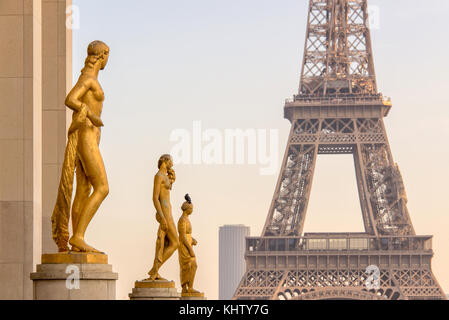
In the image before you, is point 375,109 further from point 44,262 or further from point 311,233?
point 44,262

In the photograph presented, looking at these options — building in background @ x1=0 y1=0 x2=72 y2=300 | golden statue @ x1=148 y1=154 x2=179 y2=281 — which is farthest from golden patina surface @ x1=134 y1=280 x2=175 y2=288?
building in background @ x1=0 y1=0 x2=72 y2=300

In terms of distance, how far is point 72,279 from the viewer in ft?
38.5

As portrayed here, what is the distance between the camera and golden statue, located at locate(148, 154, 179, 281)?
18.5 metres

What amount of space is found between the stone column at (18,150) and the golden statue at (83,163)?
4.04 m

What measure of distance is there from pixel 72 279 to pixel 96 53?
105 inches

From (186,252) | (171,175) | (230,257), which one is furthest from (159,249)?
(230,257)

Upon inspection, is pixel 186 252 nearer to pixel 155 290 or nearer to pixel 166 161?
pixel 155 290

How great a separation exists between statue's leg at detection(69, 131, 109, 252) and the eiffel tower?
57811 mm

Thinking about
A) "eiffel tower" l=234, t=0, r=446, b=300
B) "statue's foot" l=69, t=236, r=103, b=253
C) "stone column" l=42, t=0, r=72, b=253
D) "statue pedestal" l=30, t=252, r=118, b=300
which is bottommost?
"statue pedestal" l=30, t=252, r=118, b=300

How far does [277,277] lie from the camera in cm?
7175

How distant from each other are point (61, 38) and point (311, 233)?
191 feet

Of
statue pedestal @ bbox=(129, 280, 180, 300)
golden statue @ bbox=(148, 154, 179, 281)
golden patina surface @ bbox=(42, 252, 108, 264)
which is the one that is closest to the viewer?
golden patina surface @ bbox=(42, 252, 108, 264)

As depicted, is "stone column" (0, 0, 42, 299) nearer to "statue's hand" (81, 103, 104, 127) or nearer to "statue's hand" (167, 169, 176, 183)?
"statue's hand" (167, 169, 176, 183)

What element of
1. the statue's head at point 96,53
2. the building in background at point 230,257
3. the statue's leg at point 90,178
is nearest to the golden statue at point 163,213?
the statue's head at point 96,53
